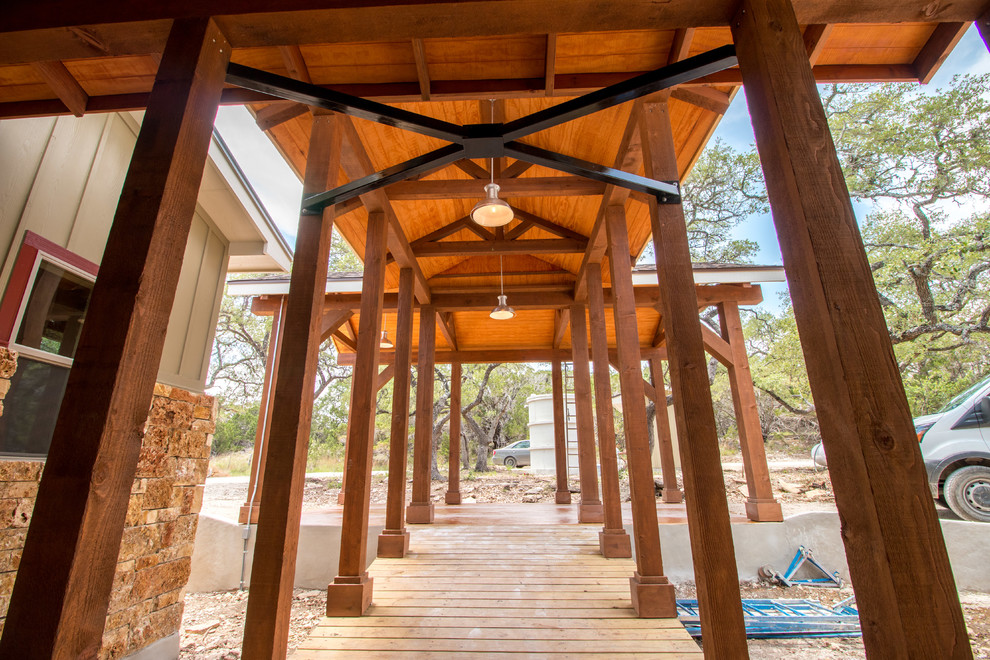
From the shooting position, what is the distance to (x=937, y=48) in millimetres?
2348

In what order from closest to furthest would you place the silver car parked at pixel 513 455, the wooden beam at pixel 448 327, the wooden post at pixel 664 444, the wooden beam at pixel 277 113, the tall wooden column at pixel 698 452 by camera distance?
1. the tall wooden column at pixel 698 452
2. the wooden beam at pixel 277 113
3. the wooden beam at pixel 448 327
4. the wooden post at pixel 664 444
5. the silver car parked at pixel 513 455

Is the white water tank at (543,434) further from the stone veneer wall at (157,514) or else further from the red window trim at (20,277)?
the red window trim at (20,277)

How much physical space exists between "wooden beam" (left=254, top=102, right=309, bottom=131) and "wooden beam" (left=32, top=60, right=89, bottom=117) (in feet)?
3.17

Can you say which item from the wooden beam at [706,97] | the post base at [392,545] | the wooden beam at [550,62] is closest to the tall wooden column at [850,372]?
the wooden beam at [550,62]

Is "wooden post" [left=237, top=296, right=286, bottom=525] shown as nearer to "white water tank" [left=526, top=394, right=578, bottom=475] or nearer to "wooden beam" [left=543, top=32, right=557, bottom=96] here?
"wooden beam" [left=543, top=32, right=557, bottom=96]

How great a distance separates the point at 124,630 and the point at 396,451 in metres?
2.31

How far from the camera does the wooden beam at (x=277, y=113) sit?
3.21 m

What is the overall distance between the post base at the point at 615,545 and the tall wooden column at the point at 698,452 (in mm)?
2503

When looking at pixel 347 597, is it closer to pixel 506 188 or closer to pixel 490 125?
pixel 490 125

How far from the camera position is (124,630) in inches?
127

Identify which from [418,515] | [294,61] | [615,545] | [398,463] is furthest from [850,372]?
[418,515]

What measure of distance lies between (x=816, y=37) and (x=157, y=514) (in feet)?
18.1

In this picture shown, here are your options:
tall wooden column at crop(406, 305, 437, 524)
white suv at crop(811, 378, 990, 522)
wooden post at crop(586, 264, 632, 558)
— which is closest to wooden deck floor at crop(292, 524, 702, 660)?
wooden post at crop(586, 264, 632, 558)

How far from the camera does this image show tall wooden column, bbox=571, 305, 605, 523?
19.2ft
